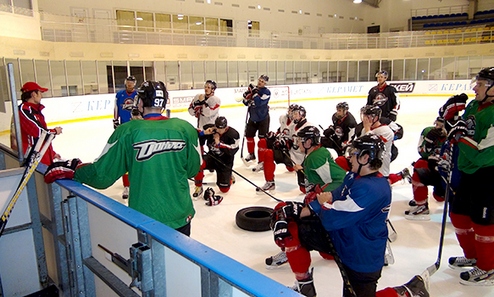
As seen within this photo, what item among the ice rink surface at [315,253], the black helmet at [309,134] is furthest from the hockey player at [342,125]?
the black helmet at [309,134]

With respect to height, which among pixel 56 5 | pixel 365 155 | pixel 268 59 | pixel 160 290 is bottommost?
pixel 160 290

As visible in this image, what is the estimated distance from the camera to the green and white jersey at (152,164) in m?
1.90

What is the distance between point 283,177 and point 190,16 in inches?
574

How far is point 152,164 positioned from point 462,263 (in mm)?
2417

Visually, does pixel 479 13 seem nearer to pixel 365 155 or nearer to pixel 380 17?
pixel 380 17

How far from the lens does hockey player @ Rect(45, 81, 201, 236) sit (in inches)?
75.0

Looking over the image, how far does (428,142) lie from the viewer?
3998 mm

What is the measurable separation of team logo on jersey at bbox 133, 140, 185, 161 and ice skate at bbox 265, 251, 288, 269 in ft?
4.78

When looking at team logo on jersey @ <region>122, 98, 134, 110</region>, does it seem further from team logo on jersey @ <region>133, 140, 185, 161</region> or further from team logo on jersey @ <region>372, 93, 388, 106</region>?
team logo on jersey @ <region>372, 93, 388, 106</region>

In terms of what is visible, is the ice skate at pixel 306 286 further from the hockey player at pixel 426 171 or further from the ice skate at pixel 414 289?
the hockey player at pixel 426 171

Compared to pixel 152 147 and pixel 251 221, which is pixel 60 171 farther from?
pixel 251 221

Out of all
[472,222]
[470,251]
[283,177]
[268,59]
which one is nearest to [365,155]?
[472,222]

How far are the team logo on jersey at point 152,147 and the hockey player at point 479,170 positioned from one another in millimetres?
1926

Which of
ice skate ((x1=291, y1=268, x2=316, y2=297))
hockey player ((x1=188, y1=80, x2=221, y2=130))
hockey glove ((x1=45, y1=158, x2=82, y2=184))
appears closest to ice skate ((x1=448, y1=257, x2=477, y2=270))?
ice skate ((x1=291, y1=268, x2=316, y2=297))
